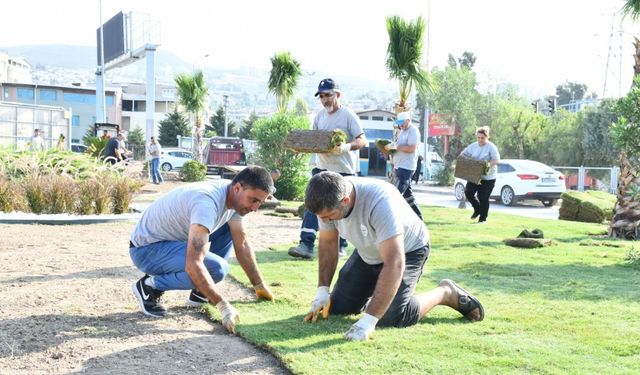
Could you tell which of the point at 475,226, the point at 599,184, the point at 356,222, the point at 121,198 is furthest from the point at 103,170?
the point at 599,184

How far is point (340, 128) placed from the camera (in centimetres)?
841

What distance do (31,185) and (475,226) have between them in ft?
25.0

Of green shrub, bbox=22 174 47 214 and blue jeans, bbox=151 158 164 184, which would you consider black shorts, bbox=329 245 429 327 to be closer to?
green shrub, bbox=22 174 47 214

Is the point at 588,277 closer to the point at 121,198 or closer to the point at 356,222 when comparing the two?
the point at 356,222

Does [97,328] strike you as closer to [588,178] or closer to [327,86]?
[327,86]

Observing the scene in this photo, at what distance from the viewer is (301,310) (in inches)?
220

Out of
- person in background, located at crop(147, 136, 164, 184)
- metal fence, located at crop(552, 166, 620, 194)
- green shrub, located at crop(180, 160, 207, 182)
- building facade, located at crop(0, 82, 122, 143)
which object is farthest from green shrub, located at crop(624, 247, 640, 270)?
building facade, located at crop(0, 82, 122, 143)

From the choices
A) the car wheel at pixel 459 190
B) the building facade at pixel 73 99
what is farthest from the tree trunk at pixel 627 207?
the building facade at pixel 73 99

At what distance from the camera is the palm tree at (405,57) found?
17.0 metres

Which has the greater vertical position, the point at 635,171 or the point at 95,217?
the point at 635,171

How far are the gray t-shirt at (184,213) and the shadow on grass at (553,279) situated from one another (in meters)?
2.59

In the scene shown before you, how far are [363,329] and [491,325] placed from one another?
3.55 feet

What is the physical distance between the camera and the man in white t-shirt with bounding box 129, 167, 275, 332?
477cm

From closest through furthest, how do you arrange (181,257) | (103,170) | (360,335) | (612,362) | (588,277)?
(612,362), (360,335), (181,257), (588,277), (103,170)
